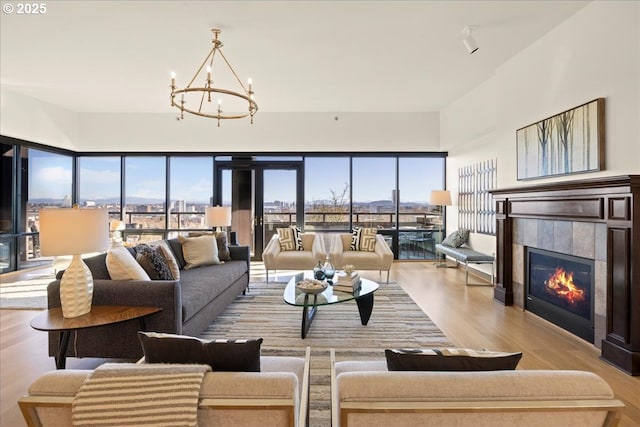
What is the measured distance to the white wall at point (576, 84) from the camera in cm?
257

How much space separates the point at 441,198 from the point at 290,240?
3.15 meters

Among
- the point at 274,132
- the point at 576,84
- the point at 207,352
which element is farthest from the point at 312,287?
the point at 274,132

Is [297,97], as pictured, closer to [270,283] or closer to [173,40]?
[173,40]

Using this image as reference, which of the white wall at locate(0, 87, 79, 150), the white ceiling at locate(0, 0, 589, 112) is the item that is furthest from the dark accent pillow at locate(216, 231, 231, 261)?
the white wall at locate(0, 87, 79, 150)

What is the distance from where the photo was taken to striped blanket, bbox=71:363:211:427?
35.1 inches

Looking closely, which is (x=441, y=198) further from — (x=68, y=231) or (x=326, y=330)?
(x=68, y=231)

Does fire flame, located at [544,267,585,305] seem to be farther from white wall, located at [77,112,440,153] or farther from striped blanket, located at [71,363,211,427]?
white wall, located at [77,112,440,153]

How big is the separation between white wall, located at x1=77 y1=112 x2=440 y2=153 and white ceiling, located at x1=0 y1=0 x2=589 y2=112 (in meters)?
1.09

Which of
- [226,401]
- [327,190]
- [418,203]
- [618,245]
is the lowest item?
[226,401]

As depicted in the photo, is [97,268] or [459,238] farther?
[459,238]

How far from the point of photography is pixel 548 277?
351cm

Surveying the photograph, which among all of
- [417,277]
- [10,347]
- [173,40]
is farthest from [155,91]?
[417,277]

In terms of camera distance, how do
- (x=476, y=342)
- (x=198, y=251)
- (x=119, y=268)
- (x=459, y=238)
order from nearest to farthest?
(x=119, y=268)
(x=476, y=342)
(x=198, y=251)
(x=459, y=238)

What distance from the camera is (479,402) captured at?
2.99 ft
